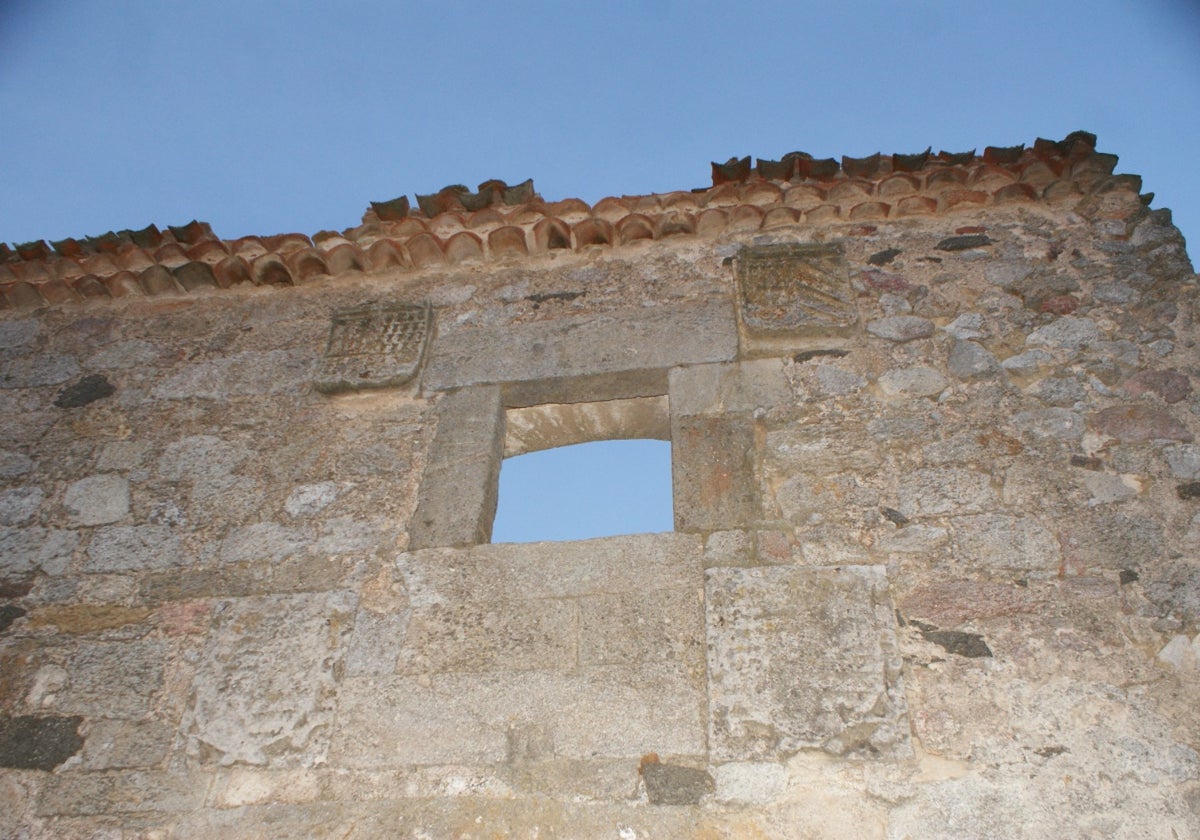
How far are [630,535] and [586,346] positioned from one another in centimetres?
101

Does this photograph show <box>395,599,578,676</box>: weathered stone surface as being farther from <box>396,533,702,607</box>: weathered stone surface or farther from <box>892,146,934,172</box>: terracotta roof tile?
<box>892,146,934,172</box>: terracotta roof tile

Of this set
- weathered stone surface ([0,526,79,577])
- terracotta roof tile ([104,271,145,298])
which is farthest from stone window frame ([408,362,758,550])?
terracotta roof tile ([104,271,145,298])

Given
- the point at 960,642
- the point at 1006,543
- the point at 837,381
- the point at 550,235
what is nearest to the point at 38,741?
the point at 550,235

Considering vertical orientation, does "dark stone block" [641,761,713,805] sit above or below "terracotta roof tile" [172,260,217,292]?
below

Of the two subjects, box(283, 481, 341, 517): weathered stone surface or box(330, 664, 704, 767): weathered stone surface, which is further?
box(283, 481, 341, 517): weathered stone surface

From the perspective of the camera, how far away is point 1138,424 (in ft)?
10.2

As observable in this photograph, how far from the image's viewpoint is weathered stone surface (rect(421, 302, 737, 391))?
3.66 metres

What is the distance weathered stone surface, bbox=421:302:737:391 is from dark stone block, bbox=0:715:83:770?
5.59ft

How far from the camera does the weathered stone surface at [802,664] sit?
8.13 feet

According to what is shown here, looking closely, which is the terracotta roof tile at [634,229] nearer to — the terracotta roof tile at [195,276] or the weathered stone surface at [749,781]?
the terracotta roof tile at [195,276]

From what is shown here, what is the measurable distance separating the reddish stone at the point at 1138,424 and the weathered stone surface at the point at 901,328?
26.8 inches

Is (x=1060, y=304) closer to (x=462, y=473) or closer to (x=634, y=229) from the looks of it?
(x=634, y=229)

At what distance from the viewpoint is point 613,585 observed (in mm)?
2904

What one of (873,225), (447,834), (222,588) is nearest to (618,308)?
(873,225)
